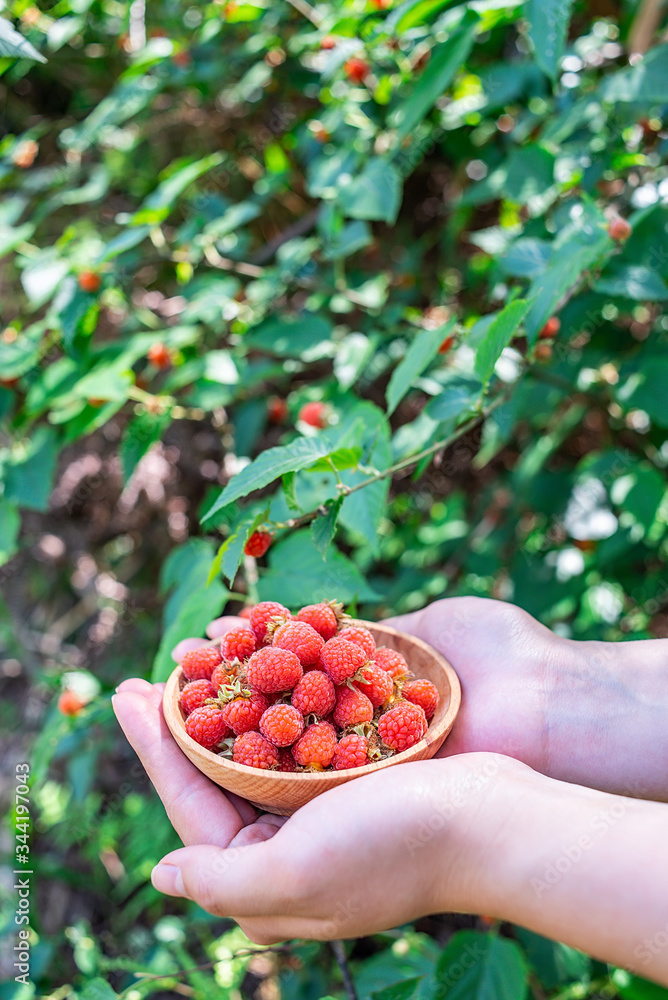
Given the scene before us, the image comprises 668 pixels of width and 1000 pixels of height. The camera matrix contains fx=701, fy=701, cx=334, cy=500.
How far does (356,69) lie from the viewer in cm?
119

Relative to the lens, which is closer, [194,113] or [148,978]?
[148,978]

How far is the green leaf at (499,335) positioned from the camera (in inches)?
28.2

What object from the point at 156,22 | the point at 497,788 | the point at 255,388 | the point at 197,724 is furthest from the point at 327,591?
the point at 156,22

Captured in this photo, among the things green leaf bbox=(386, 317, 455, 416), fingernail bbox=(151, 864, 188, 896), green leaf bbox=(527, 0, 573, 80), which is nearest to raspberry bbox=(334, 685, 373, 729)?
fingernail bbox=(151, 864, 188, 896)

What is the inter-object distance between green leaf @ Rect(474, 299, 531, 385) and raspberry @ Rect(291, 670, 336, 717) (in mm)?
361

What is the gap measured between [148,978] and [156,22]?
2.00m

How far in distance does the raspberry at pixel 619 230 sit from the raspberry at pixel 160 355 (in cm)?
74

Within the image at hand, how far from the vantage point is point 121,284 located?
4.35ft

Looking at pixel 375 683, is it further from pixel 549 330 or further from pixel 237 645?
pixel 549 330

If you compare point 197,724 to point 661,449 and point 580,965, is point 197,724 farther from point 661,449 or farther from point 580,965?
point 661,449

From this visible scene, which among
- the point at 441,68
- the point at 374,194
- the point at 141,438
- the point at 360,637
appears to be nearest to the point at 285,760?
the point at 360,637

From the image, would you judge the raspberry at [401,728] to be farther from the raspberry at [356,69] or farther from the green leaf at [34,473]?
the raspberry at [356,69]

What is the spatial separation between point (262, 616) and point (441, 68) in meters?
0.83

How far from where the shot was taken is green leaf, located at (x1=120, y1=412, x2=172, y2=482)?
3.71 feet
